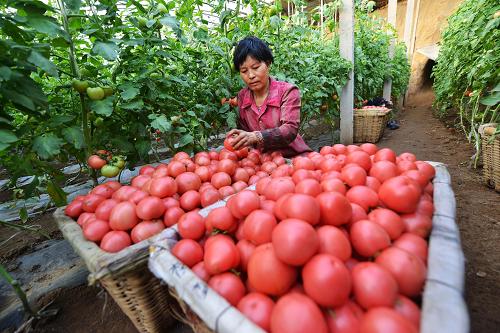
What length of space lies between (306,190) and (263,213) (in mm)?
232

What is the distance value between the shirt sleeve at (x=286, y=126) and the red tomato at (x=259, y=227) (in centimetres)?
116

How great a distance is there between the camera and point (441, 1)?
11.3 m

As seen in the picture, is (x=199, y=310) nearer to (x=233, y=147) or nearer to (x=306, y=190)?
(x=306, y=190)

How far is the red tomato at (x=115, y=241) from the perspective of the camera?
1.10 meters

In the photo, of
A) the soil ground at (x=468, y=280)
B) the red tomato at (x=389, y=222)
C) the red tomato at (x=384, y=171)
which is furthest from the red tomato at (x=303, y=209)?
the soil ground at (x=468, y=280)

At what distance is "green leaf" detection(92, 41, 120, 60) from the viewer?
145cm

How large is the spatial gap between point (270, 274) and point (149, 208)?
68 centimetres

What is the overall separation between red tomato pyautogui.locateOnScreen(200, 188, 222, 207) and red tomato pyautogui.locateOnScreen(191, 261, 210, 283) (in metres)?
0.42

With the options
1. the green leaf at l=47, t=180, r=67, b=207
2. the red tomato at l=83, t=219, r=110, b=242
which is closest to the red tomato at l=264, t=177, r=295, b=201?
the red tomato at l=83, t=219, r=110, b=242

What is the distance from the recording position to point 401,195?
1.02 m

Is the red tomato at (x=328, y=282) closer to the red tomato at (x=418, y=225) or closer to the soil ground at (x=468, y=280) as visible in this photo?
the red tomato at (x=418, y=225)

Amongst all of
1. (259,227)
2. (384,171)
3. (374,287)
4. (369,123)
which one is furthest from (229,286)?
(369,123)

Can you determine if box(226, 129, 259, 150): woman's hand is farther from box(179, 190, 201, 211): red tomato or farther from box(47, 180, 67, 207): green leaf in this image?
box(47, 180, 67, 207): green leaf

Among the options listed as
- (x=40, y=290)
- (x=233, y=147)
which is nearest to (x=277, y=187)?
(x=233, y=147)
